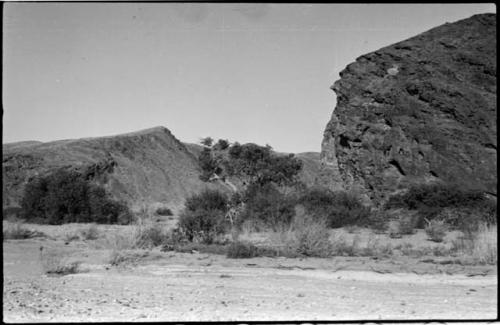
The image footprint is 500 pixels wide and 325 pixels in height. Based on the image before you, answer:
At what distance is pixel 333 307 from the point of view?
24.6ft

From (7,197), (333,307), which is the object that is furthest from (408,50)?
(7,197)

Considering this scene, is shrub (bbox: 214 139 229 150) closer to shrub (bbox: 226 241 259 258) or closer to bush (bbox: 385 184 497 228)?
bush (bbox: 385 184 497 228)

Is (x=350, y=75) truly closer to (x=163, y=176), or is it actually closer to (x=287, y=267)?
(x=287, y=267)

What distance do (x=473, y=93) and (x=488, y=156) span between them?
9.34ft

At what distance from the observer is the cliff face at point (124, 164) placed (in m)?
42.4

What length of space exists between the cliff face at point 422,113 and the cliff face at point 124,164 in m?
15.4

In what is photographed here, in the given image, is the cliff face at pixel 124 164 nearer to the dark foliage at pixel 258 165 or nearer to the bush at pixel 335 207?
the dark foliage at pixel 258 165

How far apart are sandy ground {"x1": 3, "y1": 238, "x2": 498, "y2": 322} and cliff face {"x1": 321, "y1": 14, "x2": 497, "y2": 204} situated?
1130 centimetres

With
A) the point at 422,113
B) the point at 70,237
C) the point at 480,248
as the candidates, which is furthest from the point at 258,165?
the point at 480,248

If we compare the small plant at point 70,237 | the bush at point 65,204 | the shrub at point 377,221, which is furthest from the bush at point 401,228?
the bush at point 65,204

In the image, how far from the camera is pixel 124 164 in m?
53.4

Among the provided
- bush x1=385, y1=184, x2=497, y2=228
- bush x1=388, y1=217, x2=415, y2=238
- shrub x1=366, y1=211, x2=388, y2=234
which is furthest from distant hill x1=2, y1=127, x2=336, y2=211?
bush x1=388, y1=217, x2=415, y2=238

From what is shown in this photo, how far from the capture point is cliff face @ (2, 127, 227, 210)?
42375mm

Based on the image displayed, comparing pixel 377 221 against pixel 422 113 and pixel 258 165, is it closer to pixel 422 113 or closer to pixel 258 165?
pixel 422 113
